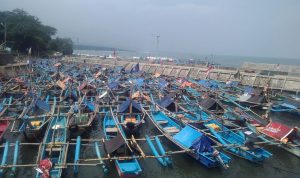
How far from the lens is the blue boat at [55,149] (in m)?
16.1

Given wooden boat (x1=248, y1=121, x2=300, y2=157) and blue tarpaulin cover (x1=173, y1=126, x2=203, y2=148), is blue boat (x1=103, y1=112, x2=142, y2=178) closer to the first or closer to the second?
blue tarpaulin cover (x1=173, y1=126, x2=203, y2=148)

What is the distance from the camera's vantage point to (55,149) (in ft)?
60.9

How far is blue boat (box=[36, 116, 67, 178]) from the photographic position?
52.7 feet

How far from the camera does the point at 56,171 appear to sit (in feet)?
53.1

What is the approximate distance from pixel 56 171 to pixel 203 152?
9.85 m

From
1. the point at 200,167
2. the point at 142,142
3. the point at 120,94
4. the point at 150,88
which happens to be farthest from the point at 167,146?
the point at 150,88

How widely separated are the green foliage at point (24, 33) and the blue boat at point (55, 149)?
67.1 m

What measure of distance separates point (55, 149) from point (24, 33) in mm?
73637

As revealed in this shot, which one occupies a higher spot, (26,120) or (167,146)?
(26,120)

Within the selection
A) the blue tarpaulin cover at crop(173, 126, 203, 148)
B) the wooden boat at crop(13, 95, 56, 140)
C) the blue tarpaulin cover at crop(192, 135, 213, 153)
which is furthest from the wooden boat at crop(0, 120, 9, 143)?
the blue tarpaulin cover at crop(192, 135, 213, 153)

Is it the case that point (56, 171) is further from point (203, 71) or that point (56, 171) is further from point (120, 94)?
point (203, 71)

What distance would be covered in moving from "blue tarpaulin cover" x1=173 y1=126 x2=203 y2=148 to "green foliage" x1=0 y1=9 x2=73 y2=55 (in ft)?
240

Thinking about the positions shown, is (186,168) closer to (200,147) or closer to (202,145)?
(200,147)

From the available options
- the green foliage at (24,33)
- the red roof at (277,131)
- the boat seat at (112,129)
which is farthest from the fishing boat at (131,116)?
the green foliage at (24,33)
